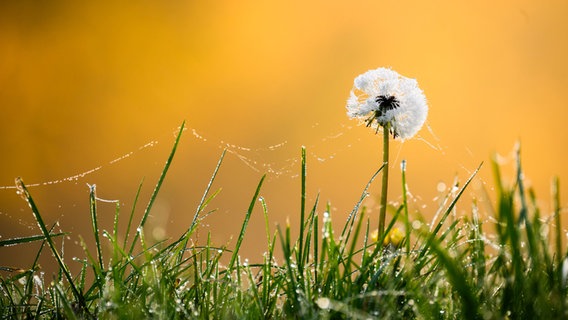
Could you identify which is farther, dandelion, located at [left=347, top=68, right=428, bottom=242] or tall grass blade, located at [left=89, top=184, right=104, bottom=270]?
dandelion, located at [left=347, top=68, right=428, bottom=242]

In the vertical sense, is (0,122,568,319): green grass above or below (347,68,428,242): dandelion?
below

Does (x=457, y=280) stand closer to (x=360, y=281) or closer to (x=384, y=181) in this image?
(x=360, y=281)

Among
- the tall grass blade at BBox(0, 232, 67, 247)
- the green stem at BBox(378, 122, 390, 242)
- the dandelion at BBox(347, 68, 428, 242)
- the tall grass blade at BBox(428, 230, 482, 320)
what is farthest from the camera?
the dandelion at BBox(347, 68, 428, 242)

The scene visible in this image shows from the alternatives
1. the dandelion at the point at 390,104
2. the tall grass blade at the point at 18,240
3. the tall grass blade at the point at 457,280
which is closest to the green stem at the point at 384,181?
the dandelion at the point at 390,104

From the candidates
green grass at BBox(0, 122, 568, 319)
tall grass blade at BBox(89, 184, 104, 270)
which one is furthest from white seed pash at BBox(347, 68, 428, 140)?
tall grass blade at BBox(89, 184, 104, 270)

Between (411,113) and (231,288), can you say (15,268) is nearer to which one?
(231,288)

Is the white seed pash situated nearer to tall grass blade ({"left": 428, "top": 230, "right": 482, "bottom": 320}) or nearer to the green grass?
the green grass

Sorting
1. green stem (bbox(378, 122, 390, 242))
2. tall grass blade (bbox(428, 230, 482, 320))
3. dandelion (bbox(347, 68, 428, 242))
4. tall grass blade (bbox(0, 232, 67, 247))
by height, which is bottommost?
tall grass blade (bbox(428, 230, 482, 320))

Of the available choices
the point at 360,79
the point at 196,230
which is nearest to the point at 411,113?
the point at 360,79

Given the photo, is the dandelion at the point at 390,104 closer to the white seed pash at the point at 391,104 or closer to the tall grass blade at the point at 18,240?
the white seed pash at the point at 391,104
